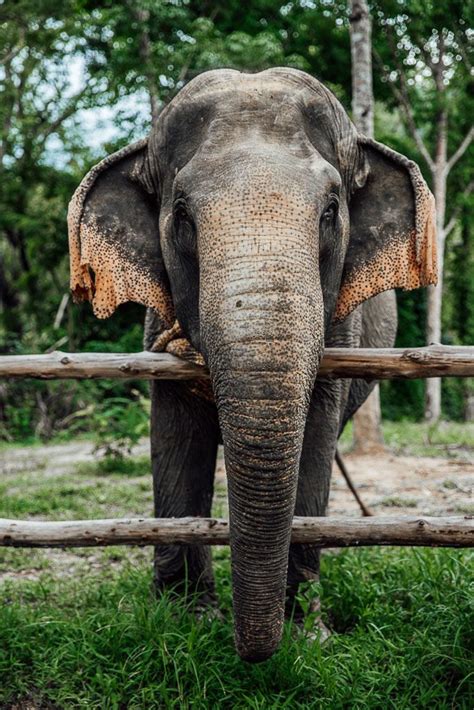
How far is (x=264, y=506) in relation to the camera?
2.57 m

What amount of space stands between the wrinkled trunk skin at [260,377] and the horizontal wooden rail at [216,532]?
0.65m

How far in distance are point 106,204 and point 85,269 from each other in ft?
1.07

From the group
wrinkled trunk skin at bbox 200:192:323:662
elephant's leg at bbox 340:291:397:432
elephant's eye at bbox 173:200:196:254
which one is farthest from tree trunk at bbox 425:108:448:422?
wrinkled trunk skin at bbox 200:192:323:662

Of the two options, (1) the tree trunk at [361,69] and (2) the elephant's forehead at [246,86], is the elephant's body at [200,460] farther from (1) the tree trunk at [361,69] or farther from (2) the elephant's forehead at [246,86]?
(1) the tree trunk at [361,69]

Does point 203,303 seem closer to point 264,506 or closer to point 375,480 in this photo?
point 264,506

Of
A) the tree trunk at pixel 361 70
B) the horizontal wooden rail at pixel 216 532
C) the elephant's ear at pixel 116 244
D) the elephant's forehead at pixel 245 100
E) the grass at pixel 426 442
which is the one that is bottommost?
the grass at pixel 426 442

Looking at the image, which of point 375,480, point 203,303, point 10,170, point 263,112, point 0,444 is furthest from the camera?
point 10,170

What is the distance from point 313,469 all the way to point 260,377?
152cm

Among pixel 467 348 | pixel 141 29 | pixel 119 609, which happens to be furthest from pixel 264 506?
pixel 141 29

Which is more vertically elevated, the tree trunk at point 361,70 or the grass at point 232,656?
the tree trunk at point 361,70

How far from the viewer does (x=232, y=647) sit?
11.1ft

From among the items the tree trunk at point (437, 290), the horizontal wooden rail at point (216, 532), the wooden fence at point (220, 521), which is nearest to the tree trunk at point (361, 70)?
the tree trunk at point (437, 290)

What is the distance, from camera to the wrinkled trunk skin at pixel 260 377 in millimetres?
2486

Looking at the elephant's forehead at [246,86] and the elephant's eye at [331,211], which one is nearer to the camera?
the elephant's eye at [331,211]
